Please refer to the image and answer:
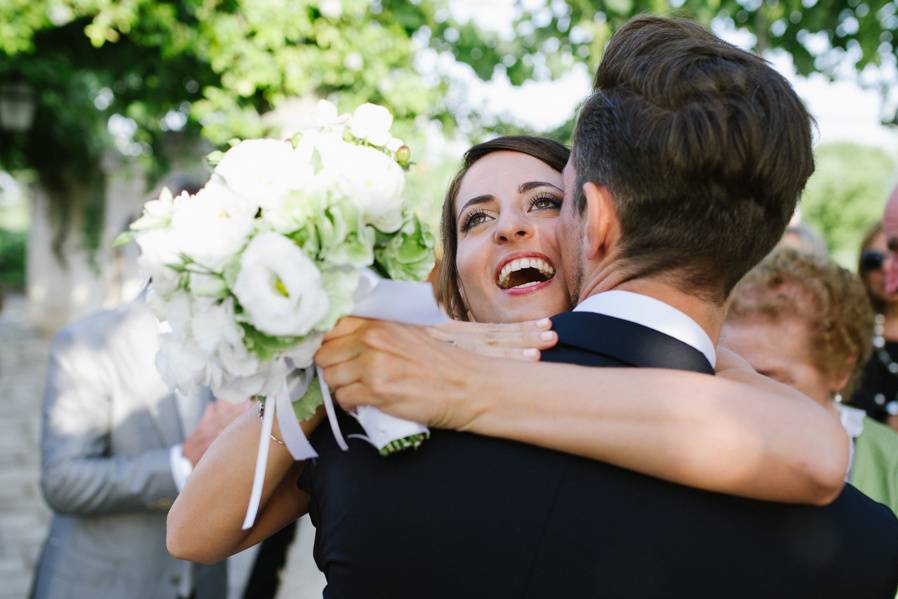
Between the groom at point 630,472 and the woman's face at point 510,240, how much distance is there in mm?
679

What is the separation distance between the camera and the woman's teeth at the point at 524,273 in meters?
2.31

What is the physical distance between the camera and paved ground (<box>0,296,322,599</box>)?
397 centimetres

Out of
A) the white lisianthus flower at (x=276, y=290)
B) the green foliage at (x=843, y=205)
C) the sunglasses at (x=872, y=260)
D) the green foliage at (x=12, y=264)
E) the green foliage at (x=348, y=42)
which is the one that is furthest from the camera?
the green foliage at (x=12, y=264)

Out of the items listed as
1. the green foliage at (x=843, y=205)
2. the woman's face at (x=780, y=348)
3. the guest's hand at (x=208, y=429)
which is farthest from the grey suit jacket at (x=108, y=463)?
the green foliage at (x=843, y=205)

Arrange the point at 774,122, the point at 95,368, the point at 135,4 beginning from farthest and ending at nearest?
the point at 135,4 → the point at 95,368 → the point at 774,122

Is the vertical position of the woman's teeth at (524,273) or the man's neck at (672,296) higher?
the man's neck at (672,296)

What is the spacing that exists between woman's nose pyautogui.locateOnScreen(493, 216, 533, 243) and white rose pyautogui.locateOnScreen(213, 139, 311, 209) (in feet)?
3.24

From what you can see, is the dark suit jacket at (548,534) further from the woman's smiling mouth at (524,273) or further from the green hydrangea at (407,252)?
the woman's smiling mouth at (524,273)

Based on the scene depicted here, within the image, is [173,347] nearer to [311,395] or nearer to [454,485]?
[311,395]

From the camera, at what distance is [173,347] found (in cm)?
139

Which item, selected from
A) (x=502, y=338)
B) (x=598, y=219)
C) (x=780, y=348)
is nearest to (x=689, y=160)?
(x=598, y=219)

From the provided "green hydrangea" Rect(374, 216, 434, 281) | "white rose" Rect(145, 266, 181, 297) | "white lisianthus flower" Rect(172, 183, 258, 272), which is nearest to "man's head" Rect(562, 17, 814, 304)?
"green hydrangea" Rect(374, 216, 434, 281)

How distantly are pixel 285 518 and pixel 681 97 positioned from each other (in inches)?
43.7

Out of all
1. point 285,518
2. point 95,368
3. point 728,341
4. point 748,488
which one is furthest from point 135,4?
point 748,488
